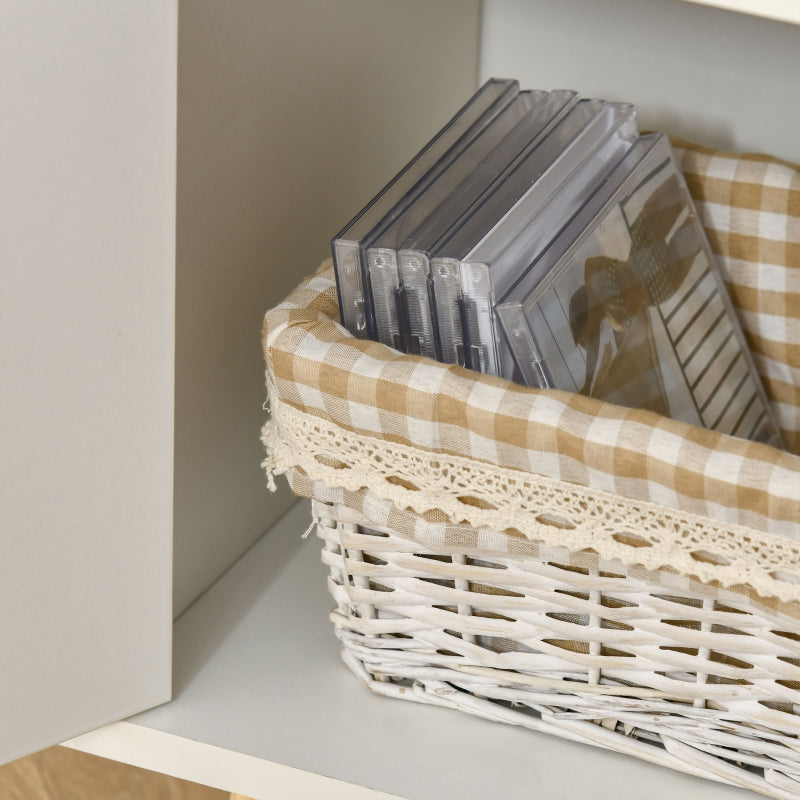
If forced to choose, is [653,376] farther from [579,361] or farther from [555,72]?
[555,72]

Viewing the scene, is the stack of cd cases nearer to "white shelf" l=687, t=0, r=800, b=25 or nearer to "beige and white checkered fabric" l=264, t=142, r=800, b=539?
"beige and white checkered fabric" l=264, t=142, r=800, b=539

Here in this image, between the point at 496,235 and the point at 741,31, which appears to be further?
the point at 741,31

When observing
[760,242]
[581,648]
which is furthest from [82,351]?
[760,242]

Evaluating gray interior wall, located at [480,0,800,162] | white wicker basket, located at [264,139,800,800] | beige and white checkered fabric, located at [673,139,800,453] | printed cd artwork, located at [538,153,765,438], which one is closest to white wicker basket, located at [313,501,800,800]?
white wicker basket, located at [264,139,800,800]

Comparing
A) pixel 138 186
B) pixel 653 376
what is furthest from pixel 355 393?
pixel 653 376

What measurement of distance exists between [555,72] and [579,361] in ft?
1.09

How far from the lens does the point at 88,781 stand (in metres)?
0.73

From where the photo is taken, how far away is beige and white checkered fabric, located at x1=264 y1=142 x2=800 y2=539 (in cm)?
35

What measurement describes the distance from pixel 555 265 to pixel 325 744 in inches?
9.2

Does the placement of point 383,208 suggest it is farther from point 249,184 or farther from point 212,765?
point 212,765

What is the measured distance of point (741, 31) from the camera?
688 mm

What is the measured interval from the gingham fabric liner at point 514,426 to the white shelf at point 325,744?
0.46 ft

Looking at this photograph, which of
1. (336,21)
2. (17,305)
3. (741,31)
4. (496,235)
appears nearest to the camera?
(17,305)

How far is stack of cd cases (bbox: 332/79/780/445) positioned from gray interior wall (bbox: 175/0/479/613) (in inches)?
2.9
